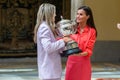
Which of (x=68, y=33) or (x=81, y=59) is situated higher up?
(x=68, y=33)

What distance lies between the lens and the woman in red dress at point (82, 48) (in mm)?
4641

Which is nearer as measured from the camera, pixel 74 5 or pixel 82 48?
pixel 82 48

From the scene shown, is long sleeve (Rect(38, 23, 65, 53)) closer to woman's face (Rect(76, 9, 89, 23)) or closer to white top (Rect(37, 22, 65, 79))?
white top (Rect(37, 22, 65, 79))

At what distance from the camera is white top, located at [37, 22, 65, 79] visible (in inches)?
173

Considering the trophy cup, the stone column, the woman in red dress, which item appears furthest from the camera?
the stone column

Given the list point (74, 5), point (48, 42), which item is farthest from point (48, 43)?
point (74, 5)

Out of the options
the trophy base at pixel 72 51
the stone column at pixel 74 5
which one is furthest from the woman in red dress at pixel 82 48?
the stone column at pixel 74 5

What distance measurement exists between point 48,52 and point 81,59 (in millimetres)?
436

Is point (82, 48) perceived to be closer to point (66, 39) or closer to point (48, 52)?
point (66, 39)

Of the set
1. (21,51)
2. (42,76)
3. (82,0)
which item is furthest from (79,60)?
(21,51)

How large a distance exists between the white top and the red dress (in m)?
0.18

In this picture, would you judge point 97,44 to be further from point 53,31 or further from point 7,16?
point 53,31

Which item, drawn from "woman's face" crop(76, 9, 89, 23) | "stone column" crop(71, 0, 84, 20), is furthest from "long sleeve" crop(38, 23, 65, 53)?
"stone column" crop(71, 0, 84, 20)

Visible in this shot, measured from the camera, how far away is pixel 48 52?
14.5 feet
